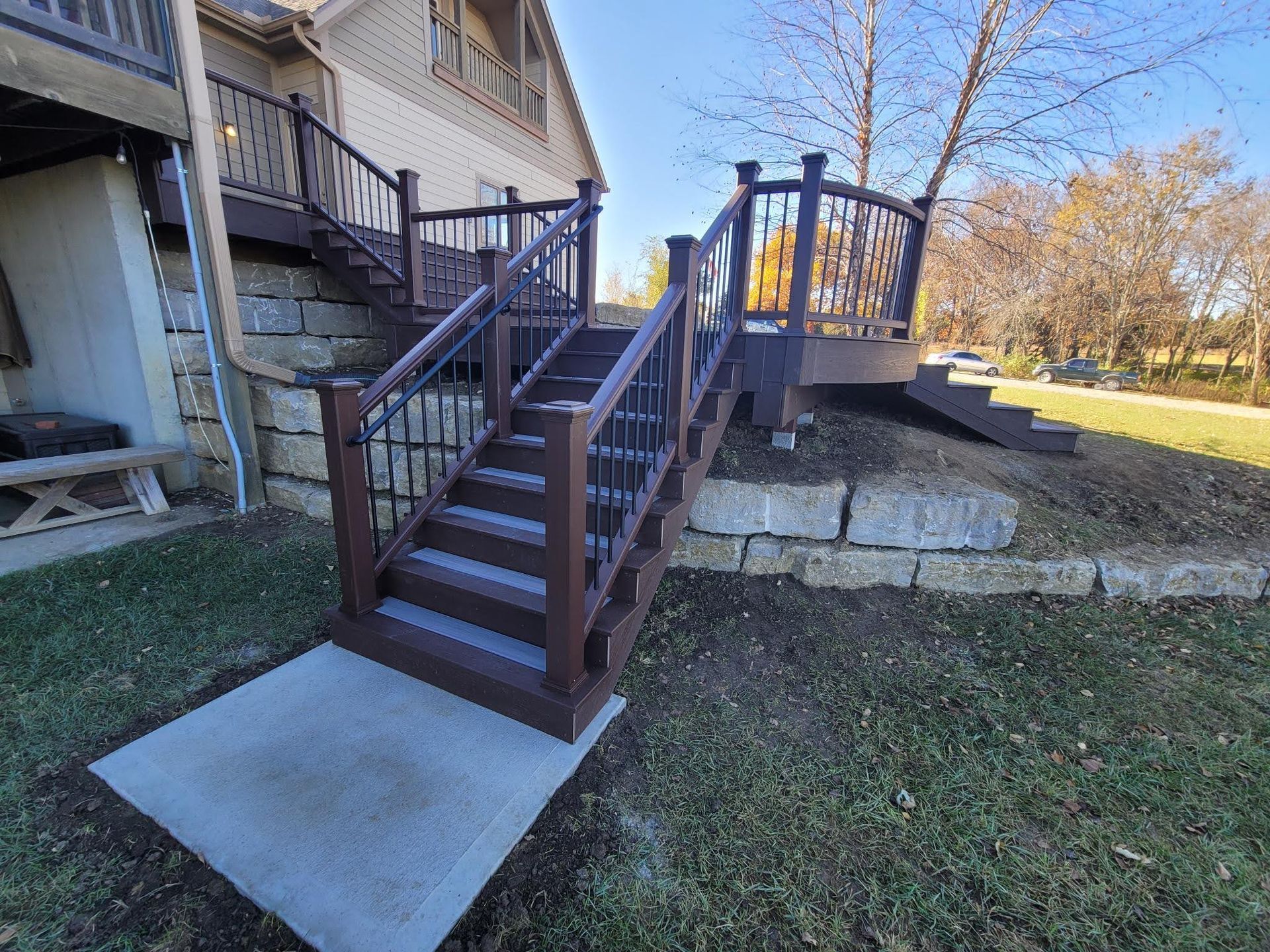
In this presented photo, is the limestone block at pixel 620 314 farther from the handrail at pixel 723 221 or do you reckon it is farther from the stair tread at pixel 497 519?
the stair tread at pixel 497 519

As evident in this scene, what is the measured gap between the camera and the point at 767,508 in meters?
3.20

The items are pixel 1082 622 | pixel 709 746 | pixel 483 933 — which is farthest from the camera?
pixel 1082 622

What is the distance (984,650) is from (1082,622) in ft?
2.56

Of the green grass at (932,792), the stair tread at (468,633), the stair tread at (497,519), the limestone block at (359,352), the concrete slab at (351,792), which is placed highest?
the limestone block at (359,352)

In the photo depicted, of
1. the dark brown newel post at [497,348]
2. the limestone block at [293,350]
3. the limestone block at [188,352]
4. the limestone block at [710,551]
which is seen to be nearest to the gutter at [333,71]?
the limestone block at [293,350]

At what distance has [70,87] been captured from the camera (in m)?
2.86

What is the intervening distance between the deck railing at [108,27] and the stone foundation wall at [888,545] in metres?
4.24

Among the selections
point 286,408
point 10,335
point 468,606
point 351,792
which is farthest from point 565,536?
point 10,335

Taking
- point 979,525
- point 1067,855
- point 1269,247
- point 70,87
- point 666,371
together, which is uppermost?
point 1269,247

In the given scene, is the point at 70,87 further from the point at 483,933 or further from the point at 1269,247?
the point at 1269,247

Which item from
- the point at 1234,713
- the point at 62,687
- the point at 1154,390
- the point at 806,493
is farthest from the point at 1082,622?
the point at 1154,390

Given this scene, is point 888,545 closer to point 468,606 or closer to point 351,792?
point 468,606

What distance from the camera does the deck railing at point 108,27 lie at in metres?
2.73

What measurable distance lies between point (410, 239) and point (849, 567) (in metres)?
4.49
